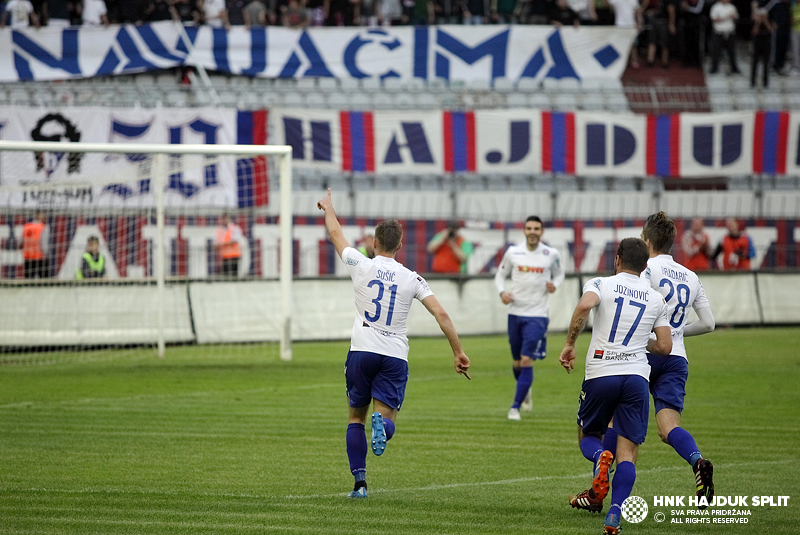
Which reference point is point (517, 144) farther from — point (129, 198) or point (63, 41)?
point (63, 41)

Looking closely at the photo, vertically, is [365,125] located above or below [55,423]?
above

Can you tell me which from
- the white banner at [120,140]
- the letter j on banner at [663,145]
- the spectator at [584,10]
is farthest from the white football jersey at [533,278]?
the spectator at [584,10]

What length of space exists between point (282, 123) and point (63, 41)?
663cm

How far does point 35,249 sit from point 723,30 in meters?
20.3

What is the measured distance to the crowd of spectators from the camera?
26281mm

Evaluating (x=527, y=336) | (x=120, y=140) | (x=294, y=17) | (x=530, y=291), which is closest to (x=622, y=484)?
(x=527, y=336)

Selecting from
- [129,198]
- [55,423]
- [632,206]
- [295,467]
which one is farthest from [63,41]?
[295,467]

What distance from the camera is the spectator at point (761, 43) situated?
91.5 feet

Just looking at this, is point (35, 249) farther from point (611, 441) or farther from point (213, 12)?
point (611, 441)

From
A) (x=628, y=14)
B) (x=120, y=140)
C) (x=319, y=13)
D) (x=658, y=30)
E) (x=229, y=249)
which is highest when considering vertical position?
(x=319, y=13)

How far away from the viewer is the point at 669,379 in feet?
23.2

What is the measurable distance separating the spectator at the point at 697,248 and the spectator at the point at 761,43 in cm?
725

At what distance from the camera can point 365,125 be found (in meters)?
24.3

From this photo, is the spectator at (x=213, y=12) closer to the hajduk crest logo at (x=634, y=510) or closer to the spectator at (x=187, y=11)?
the spectator at (x=187, y=11)
